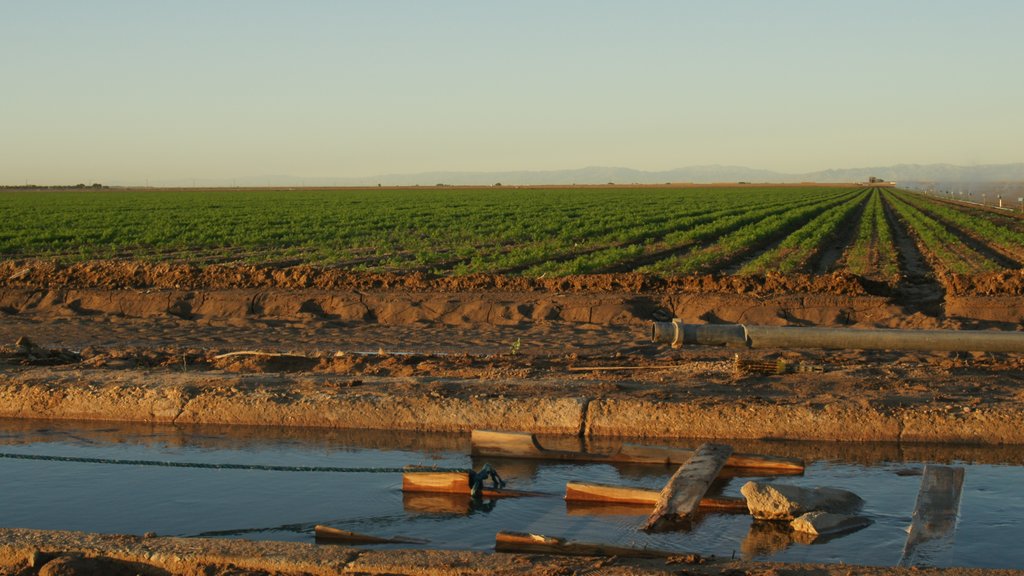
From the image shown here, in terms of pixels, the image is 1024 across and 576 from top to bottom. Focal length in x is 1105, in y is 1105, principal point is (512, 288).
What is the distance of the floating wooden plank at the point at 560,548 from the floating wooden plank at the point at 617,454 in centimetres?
203

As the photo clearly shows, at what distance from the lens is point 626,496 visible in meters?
6.98

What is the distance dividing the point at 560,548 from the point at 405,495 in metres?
1.97

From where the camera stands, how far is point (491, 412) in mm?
9203

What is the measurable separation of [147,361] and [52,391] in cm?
156

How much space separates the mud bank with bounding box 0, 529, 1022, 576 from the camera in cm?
539

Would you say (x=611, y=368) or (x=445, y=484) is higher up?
(x=611, y=368)

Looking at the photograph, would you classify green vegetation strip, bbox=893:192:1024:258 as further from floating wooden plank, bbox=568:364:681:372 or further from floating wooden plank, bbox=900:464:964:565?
floating wooden plank, bbox=900:464:964:565

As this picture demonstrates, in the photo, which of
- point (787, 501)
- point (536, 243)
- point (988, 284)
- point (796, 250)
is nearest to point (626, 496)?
point (787, 501)

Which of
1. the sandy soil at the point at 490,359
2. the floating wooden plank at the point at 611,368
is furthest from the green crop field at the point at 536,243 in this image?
the floating wooden plank at the point at 611,368

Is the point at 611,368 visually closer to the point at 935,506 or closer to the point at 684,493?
the point at 684,493

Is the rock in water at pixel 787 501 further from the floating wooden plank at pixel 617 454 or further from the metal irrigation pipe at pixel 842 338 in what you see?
the metal irrigation pipe at pixel 842 338

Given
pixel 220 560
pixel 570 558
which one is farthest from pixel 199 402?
pixel 570 558

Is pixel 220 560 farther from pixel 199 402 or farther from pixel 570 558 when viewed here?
pixel 199 402

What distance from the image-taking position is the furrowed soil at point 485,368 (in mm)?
8617
